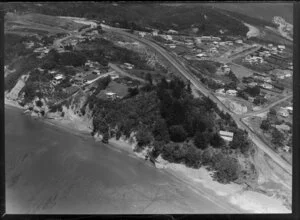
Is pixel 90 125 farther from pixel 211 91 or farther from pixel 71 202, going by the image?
pixel 211 91

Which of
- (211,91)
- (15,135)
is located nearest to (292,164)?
(211,91)

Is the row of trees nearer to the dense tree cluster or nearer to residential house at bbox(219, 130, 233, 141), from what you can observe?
residential house at bbox(219, 130, 233, 141)

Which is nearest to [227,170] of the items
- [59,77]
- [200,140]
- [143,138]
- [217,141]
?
[217,141]

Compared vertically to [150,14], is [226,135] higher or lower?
lower

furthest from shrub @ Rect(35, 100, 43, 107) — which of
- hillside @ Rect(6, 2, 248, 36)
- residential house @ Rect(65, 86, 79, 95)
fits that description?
hillside @ Rect(6, 2, 248, 36)

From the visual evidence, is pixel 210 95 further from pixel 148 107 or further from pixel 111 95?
pixel 111 95
